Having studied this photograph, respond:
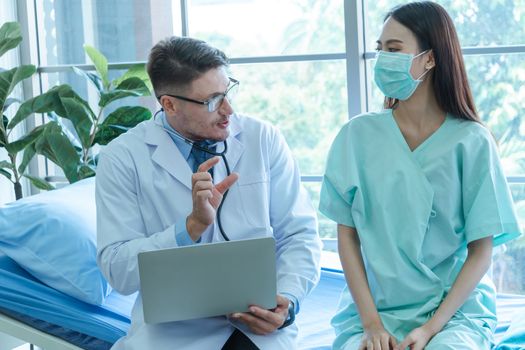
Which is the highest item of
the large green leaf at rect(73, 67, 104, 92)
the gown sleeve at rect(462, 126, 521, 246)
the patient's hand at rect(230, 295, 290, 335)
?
the large green leaf at rect(73, 67, 104, 92)

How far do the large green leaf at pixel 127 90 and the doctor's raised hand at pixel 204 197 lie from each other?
1609mm

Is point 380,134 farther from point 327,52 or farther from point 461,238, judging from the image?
point 327,52

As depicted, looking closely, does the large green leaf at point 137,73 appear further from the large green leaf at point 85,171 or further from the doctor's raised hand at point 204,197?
the doctor's raised hand at point 204,197

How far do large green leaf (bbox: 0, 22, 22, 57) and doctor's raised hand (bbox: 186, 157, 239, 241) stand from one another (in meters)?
2.00

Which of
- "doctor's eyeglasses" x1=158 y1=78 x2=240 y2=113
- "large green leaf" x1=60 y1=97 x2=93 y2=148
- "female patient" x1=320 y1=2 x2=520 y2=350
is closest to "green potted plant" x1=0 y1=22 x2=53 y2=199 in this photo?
"large green leaf" x1=60 y1=97 x2=93 y2=148

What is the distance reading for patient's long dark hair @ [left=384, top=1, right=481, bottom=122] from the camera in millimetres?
2098

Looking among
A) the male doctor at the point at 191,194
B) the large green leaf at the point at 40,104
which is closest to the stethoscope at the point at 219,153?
the male doctor at the point at 191,194

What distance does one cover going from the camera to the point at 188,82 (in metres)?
2.12

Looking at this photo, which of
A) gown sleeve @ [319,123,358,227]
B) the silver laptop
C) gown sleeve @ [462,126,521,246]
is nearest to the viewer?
the silver laptop

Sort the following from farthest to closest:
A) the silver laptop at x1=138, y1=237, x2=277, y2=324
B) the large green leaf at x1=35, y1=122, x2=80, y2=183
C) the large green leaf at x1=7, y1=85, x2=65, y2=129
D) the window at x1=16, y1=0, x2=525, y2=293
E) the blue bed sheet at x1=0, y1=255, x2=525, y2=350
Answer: the large green leaf at x1=7, y1=85, x2=65, y2=129 < the large green leaf at x1=35, y1=122, x2=80, y2=183 < the window at x1=16, y1=0, x2=525, y2=293 < the blue bed sheet at x1=0, y1=255, x2=525, y2=350 < the silver laptop at x1=138, y1=237, x2=277, y2=324

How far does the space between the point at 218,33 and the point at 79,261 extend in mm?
1827

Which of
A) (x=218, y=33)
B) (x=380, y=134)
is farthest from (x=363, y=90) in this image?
(x=380, y=134)

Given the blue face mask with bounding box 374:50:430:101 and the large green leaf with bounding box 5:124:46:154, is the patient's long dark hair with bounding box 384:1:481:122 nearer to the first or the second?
the blue face mask with bounding box 374:50:430:101

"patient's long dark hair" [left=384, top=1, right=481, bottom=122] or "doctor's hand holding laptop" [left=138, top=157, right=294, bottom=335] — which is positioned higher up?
"patient's long dark hair" [left=384, top=1, right=481, bottom=122]
